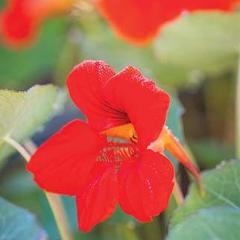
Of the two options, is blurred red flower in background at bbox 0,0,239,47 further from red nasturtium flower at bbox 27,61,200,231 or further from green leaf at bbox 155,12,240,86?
red nasturtium flower at bbox 27,61,200,231

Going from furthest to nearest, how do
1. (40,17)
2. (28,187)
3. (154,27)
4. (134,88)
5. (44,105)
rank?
1. (40,17)
2. (28,187)
3. (154,27)
4. (44,105)
5. (134,88)

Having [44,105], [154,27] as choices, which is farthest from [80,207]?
[154,27]

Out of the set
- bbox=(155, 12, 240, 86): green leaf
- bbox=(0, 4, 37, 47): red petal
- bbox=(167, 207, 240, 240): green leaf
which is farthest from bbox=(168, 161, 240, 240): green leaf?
bbox=(0, 4, 37, 47): red petal

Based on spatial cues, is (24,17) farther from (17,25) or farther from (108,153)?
(108,153)

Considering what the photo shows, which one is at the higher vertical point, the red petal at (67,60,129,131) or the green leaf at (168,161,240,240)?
the red petal at (67,60,129,131)

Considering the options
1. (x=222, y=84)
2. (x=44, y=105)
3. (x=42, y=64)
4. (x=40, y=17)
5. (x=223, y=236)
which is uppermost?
(x=44, y=105)

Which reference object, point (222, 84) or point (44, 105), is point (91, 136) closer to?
point (44, 105)
